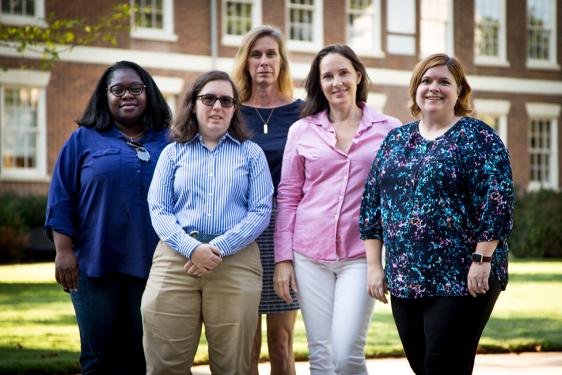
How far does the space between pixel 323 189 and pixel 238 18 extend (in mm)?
14480

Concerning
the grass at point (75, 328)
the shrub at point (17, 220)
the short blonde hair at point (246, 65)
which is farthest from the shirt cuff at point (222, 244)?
the shrub at point (17, 220)

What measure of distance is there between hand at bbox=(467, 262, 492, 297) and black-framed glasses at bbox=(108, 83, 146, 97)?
7.16 feet

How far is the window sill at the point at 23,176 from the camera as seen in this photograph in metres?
15.0

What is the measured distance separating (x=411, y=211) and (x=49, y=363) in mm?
3690

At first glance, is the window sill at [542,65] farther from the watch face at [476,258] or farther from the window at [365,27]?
the watch face at [476,258]

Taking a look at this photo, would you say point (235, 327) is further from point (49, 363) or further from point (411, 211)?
point (49, 363)

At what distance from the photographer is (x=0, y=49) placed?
15.0m

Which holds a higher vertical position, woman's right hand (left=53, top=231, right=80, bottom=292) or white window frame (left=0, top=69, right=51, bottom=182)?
white window frame (left=0, top=69, right=51, bottom=182)

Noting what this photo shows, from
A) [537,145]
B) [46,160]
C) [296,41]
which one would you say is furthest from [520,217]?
[46,160]


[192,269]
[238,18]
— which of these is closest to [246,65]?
[192,269]

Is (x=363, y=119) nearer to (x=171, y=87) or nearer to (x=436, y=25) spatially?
(x=171, y=87)

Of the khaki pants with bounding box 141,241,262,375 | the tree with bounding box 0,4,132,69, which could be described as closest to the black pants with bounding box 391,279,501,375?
the khaki pants with bounding box 141,241,262,375

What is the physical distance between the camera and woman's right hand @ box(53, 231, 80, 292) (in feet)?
11.4

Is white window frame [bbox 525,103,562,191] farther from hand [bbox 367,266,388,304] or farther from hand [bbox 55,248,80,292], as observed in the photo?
hand [bbox 55,248,80,292]
